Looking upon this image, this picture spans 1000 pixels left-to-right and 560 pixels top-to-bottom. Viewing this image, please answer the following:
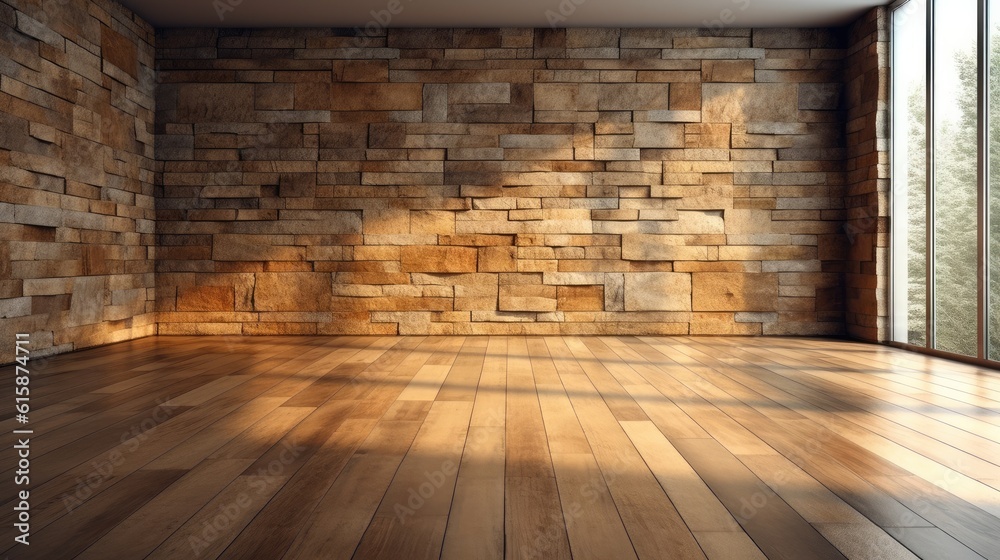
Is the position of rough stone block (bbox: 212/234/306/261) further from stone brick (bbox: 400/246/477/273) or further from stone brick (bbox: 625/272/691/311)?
stone brick (bbox: 625/272/691/311)

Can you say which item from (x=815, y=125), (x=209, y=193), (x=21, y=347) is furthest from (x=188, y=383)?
(x=815, y=125)

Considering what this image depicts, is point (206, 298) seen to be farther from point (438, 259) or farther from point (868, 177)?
point (868, 177)

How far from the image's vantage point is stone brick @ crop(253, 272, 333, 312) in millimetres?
4480

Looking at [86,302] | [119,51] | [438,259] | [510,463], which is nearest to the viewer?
[510,463]

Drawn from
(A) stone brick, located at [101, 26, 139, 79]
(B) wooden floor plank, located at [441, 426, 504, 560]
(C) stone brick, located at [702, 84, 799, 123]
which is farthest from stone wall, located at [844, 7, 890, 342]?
(A) stone brick, located at [101, 26, 139, 79]

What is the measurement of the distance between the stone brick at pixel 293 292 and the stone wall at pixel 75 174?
2.59 feet

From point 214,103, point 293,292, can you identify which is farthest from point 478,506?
point 214,103

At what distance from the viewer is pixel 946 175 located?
3.64m

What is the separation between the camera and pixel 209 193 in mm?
4484

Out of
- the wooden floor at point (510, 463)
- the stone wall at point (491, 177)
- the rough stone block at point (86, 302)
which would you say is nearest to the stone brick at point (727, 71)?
the stone wall at point (491, 177)

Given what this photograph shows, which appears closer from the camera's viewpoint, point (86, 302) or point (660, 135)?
point (86, 302)

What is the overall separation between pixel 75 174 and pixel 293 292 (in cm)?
147

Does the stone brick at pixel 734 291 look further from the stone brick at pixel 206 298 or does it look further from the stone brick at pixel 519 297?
the stone brick at pixel 206 298

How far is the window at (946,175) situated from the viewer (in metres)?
3.30
